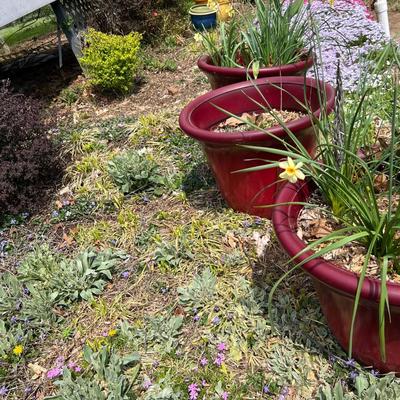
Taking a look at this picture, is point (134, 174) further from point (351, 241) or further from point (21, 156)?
point (351, 241)

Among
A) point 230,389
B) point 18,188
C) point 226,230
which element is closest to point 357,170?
point 226,230

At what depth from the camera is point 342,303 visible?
5.28 ft

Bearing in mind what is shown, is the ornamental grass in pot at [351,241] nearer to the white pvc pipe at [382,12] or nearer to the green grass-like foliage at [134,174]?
the green grass-like foliage at [134,174]

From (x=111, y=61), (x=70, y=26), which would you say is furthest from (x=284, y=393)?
(x=70, y=26)

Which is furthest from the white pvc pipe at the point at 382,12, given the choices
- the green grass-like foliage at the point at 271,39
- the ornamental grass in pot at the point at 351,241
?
the ornamental grass in pot at the point at 351,241

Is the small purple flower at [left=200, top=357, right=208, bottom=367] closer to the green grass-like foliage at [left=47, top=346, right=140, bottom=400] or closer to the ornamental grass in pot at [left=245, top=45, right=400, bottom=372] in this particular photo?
the green grass-like foliage at [left=47, top=346, right=140, bottom=400]

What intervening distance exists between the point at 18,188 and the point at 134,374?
73.0 inches

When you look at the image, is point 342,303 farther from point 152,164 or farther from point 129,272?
point 152,164

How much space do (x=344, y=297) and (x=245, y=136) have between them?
1.00 meters

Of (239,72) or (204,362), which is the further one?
(239,72)

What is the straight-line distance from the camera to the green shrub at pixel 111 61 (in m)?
4.82

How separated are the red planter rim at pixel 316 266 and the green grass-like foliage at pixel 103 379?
0.92m

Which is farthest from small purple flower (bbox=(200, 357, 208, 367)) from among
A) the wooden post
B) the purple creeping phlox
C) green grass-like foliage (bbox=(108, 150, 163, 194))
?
the wooden post

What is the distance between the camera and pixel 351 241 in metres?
1.67
